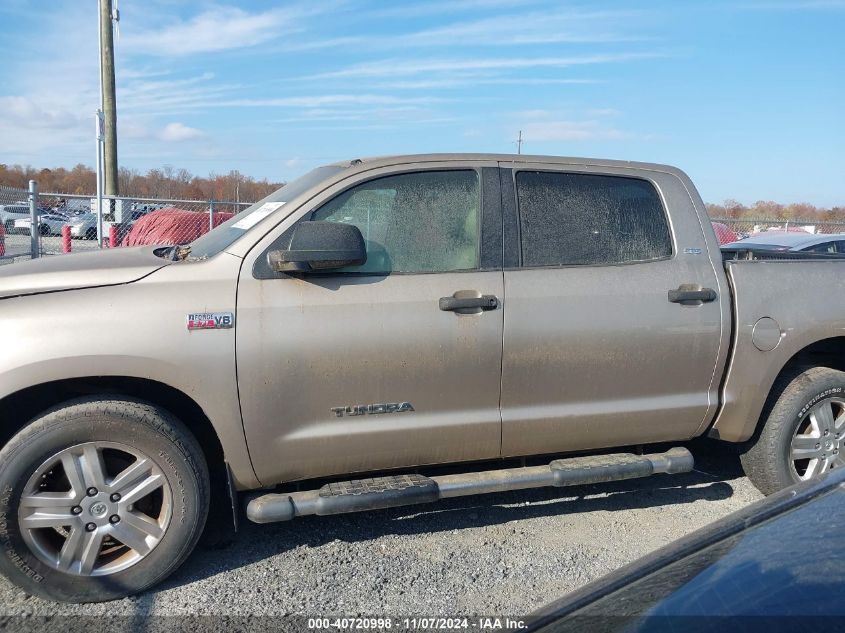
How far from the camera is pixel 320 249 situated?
323 centimetres

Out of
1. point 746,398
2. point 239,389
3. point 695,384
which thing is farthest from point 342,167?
point 746,398

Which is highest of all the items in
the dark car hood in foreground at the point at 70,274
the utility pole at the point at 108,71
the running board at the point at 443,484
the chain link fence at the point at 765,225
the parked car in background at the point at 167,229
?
the utility pole at the point at 108,71

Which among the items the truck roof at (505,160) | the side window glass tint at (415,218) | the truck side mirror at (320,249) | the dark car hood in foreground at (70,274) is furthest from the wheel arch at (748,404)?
the dark car hood in foreground at (70,274)

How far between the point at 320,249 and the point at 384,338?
0.52 meters

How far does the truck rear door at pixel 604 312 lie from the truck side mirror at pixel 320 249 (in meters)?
0.83

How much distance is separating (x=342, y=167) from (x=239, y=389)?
1.29m

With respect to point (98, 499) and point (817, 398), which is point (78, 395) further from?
point (817, 398)

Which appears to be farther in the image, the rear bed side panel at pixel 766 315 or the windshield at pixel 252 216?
the rear bed side panel at pixel 766 315

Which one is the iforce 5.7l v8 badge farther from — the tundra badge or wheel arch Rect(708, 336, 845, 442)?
wheel arch Rect(708, 336, 845, 442)

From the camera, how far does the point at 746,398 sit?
4.00m

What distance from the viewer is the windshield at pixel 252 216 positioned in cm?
358

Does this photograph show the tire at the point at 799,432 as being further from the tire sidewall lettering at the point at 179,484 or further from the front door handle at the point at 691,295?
the tire sidewall lettering at the point at 179,484

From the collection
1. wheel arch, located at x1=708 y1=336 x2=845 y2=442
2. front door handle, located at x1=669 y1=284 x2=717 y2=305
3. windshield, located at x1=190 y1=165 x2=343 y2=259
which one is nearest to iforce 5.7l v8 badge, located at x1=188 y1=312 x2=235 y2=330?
windshield, located at x1=190 y1=165 x2=343 y2=259

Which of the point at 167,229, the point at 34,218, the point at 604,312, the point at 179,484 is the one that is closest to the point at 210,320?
the point at 179,484
